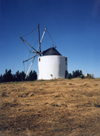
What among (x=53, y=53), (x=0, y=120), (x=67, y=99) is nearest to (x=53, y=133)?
(x=0, y=120)

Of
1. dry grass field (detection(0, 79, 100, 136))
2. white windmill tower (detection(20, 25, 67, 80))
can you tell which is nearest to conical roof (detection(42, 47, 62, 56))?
white windmill tower (detection(20, 25, 67, 80))

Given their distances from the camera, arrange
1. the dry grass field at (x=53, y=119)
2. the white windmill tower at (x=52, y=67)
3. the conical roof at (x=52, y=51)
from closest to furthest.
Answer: the dry grass field at (x=53, y=119) → the white windmill tower at (x=52, y=67) → the conical roof at (x=52, y=51)

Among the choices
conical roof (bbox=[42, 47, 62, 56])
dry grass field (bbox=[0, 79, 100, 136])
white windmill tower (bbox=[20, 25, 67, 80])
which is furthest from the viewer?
conical roof (bbox=[42, 47, 62, 56])

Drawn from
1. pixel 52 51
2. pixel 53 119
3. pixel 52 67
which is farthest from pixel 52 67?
pixel 53 119

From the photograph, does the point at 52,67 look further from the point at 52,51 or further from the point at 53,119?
the point at 53,119

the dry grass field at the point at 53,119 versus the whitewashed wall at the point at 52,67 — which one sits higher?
the whitewashed wall at the point at 52,67

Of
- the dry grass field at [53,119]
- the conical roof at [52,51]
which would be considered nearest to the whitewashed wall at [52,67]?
the conical roof at [52,51]

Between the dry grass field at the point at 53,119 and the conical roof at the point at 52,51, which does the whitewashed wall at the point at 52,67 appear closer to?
the conical roof at the point at 52,51

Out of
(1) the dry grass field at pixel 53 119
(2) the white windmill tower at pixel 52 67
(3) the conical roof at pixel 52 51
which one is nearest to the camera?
(1) the dry grass field at pixel 53 119

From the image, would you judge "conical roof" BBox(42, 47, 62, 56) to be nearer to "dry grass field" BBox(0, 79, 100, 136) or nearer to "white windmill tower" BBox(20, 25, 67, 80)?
"white windmill tower" BBox(20, 25, 67, 80)

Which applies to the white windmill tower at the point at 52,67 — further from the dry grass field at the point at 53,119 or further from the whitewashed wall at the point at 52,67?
the dry grass field at the point at 53,119

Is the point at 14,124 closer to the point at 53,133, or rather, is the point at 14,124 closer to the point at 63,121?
the point at 53,133

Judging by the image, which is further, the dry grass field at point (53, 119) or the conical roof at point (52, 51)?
the conical roof at point (52, 51)

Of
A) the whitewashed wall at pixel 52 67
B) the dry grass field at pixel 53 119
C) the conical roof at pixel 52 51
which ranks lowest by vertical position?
the dry grass field at pixel 53 119
